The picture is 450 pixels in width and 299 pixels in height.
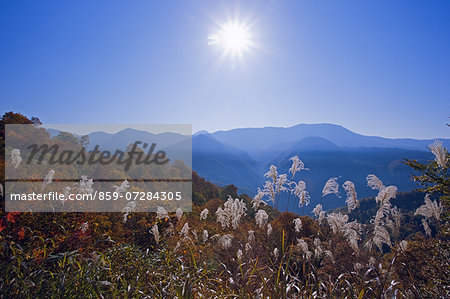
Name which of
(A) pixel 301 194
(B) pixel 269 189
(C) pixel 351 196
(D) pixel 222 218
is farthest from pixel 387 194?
(D) pixel 222 218

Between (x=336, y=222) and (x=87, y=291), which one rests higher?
(x=87, y=291)

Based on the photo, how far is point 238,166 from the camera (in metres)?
185

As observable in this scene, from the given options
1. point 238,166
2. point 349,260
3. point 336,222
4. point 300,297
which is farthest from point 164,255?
point 238,166

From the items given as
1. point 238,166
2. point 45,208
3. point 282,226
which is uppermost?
point 45,208

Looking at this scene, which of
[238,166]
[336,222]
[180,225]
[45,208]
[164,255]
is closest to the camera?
[164,255]

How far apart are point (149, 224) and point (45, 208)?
2009 mm

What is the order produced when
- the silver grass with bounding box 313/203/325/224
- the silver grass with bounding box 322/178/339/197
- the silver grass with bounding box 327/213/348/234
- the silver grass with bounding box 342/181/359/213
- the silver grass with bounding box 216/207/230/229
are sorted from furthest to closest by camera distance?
the silver grass with bounding box 313/203/325/224, the silver grass with bounding box 216/207/230/229, the silver grass with bounding box 322/178/339/197, the silver grass with bounding box 327/213/348/234, the silver grass with bounding box 342/181/359/213

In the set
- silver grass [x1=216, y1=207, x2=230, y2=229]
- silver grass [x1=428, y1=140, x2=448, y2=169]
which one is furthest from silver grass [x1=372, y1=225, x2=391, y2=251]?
silver grass [x1=216, y1=207, x2=230, y2=229]

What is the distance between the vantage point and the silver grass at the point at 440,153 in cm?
301

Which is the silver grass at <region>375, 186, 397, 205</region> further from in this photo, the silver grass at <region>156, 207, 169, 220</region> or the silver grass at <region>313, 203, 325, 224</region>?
the silver grass at <region>156, 207, 169, 220</region>

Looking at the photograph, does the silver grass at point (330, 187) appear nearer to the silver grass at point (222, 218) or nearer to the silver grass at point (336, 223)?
the silver grass at point (336, 223)

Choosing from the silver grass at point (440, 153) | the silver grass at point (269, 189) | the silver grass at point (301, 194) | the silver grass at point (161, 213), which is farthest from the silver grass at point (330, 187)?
the silver grass at point (161, 213)

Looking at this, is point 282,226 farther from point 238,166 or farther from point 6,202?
point 238,166

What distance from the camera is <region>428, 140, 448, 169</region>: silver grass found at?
9.89 feet
